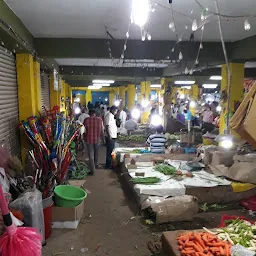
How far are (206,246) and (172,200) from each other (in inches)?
66.7

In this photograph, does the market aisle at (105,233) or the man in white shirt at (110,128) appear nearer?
the market aisle at (105,233)

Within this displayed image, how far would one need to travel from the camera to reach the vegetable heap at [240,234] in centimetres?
331

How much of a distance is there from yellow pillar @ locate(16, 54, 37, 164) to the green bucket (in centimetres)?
181

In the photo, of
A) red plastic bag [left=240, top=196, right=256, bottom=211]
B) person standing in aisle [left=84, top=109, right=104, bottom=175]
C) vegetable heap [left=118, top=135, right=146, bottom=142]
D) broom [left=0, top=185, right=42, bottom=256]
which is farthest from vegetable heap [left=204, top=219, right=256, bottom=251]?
vegetable heap [left=118, top=135, right=146, bottom=142]

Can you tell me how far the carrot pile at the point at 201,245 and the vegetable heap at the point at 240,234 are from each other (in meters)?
0.13

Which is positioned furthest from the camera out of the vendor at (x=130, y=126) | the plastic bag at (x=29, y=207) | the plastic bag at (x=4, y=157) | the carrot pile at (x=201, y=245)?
the vendor at (x=130, y=126)

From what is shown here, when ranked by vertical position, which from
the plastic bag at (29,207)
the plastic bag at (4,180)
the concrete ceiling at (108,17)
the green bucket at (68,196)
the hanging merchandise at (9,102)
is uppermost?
the concrete ceiling at (108,17)

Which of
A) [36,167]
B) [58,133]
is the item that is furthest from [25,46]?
[36,167]

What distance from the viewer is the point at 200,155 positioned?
7.58 metres

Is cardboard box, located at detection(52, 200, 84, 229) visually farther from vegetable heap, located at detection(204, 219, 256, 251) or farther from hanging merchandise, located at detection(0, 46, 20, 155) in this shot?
vegetable heap, located at detection(204, 219, 256, 251)

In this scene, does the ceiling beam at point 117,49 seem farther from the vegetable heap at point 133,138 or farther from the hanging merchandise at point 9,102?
the vegetable heap at point 133,138

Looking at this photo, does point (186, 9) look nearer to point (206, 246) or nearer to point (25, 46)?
point (25, 46)

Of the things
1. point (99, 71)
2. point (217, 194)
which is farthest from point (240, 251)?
point (99, 71)

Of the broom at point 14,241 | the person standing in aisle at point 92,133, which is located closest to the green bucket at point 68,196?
the broom at point 14,241
